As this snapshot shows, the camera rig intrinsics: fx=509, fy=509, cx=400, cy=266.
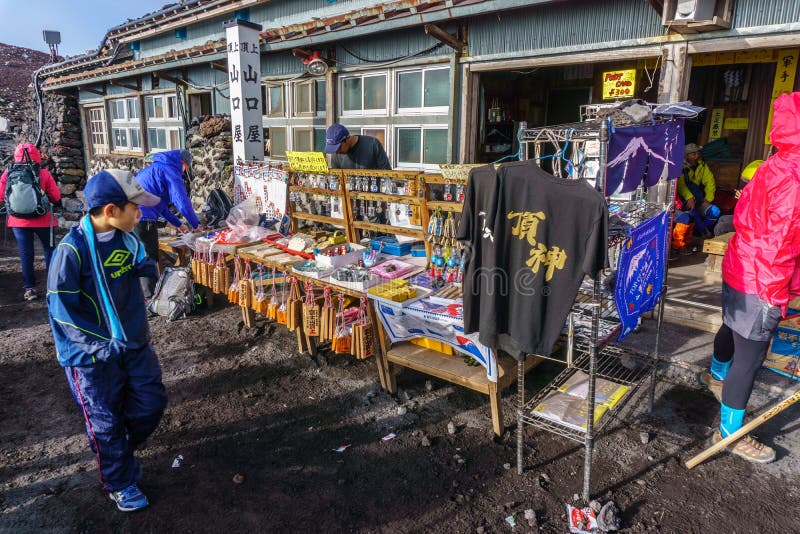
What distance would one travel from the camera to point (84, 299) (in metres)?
3.23

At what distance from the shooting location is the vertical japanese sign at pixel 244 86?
8.45 m

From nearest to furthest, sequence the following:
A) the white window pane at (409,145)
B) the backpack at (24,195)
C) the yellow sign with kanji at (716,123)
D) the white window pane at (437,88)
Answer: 1. the backpack at (24,195)
2. the white window pane at (437,88)
3. the white window pane at (409,145)
4. the yellow sign with kanji at (716,123)

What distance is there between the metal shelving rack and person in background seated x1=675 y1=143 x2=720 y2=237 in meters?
3.84

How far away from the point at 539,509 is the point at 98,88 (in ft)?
64.2

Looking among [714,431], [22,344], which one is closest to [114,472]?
[22,344]

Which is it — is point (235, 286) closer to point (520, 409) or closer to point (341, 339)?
point (341, 339)

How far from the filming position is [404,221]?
5719 millimetres

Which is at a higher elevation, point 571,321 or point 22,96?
point 22,96

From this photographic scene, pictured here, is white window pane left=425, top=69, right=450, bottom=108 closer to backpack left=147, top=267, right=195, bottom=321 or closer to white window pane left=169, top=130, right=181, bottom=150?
backpack left=147, top=267, right=195, bottom=321

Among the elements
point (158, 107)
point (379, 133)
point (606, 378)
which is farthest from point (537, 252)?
point (158, 107)

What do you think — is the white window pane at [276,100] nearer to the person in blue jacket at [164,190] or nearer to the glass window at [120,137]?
the person in blue jacket at [164,190]

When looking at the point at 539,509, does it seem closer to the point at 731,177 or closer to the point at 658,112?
the point at 658,112

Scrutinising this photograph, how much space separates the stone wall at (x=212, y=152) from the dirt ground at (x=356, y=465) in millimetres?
6818

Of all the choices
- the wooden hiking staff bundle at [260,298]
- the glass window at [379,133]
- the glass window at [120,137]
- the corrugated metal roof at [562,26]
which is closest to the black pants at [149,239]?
the wooden hiking staff bundle at [260,298]
